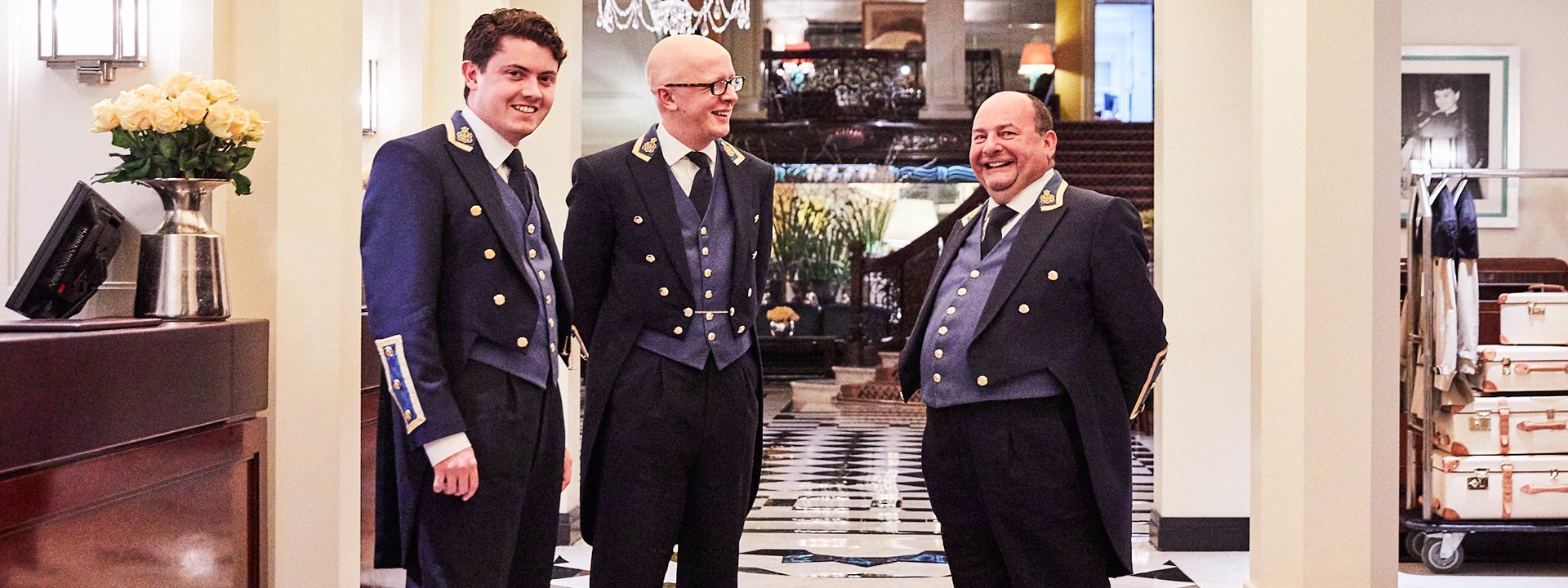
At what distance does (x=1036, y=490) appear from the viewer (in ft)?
8.68

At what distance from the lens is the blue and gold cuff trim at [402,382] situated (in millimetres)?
2113

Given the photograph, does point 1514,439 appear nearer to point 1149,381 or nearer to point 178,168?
point 1149,381

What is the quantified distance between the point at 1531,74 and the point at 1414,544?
8.48ft

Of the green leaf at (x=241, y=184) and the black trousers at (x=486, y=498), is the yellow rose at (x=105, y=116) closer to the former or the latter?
the green leaf at (x=241, y=184)

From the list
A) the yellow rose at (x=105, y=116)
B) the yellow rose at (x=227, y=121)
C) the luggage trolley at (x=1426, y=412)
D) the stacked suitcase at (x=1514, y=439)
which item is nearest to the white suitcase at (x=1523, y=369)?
the stacked suitcase at (x=1514, y=439)

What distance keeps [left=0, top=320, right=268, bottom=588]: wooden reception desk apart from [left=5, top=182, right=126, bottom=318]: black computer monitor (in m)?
0.24

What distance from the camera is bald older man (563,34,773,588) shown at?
2.59m

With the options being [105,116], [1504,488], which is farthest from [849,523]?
[105,116]

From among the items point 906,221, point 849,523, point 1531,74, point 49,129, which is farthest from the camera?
point 906,221

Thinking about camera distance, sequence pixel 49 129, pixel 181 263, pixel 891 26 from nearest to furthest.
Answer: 1. pixel 181 263
2. pixel 49 129
3. pixel 891 26

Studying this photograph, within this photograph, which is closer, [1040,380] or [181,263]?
[1040,380]

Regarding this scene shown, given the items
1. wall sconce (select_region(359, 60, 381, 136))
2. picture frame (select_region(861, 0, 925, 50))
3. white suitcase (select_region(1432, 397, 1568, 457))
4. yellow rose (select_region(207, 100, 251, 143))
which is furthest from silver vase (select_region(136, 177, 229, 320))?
picture frame (select_region(861, 0, 925, 50))

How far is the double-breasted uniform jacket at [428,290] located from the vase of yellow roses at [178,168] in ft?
2.59

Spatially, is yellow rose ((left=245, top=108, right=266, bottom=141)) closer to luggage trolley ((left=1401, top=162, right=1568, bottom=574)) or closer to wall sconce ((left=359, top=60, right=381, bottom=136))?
wall sconce ((left=359, top=60, right=381, bottom=136))
